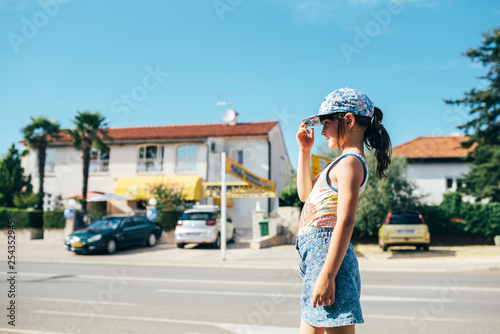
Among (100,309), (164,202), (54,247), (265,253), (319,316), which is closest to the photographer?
(319,316)

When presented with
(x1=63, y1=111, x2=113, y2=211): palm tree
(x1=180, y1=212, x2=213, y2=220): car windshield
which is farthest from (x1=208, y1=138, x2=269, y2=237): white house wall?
(x1=180, y1=212, x2=213, y2=220): car windshield

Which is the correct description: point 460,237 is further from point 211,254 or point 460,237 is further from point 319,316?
point 319,316

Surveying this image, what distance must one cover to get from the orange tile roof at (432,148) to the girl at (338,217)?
30160 mm

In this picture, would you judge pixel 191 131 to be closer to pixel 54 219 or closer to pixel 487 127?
pixel 54 219

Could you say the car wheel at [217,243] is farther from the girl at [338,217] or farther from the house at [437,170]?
the house at [437,170]

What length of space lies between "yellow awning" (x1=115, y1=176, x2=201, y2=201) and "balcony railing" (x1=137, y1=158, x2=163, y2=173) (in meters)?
1.20

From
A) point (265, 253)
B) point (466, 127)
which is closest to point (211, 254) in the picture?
point (265, 253)

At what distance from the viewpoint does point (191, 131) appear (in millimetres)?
32844

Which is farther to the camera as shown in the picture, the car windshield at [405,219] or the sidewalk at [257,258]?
the car windshield at [405,219]

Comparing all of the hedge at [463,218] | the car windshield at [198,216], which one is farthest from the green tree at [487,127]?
the car windshield at [198,216]

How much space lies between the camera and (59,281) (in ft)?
31.9

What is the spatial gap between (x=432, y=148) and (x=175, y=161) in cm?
2008

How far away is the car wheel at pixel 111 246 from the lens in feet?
56.3

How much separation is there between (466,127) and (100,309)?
23752 mm
